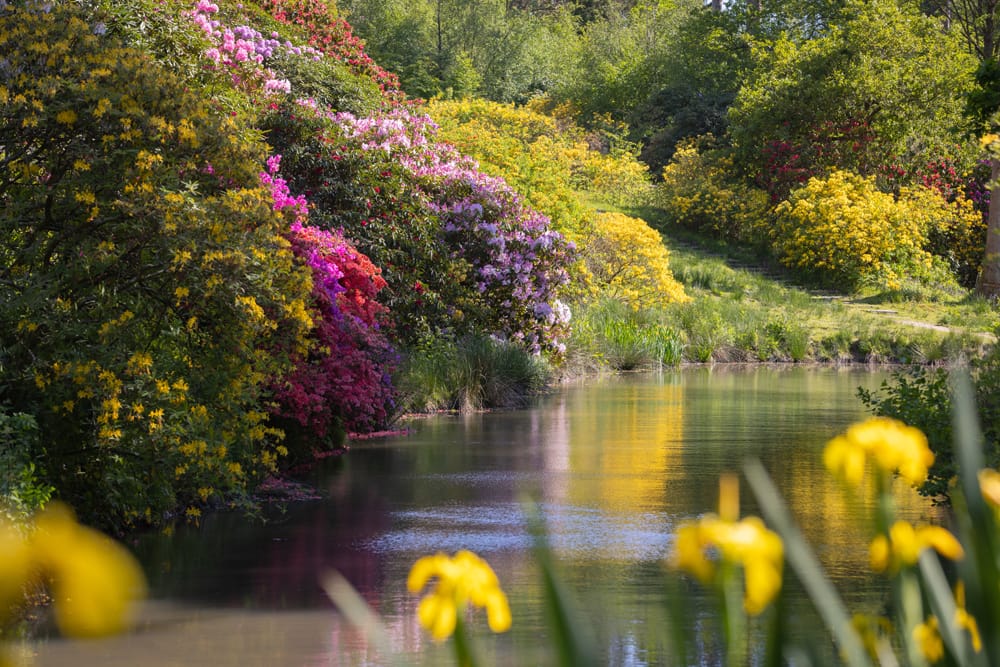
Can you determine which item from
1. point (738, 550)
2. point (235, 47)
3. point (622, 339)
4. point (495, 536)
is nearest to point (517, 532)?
point (495, 536)

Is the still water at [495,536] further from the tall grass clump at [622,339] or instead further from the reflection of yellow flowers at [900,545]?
the tall grass clump at [622,339]

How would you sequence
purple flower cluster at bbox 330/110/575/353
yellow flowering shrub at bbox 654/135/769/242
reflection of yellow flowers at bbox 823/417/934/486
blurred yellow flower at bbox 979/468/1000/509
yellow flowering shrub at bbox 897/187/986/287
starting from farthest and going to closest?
yellow flowering shrub at bbox 654/135/769/242
yellow flowering shrub at bbox 897/187/986/287
purple flower cluster at bbox 330/110/575/353
blurred yellow flower at bbox 979/468/1000/509
reflection of yellow flowers at bbox 823/417/934/486

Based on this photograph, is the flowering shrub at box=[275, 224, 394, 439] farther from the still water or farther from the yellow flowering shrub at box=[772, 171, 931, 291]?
the yellow flowering shrub at box=[772, 171, 931, 291]

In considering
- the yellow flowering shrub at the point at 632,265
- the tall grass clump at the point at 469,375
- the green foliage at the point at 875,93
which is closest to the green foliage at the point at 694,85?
the green foliage at the point at 875,93

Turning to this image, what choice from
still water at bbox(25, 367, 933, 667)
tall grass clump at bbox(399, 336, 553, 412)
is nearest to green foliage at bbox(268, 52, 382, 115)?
tall grass clump at bbox(399, 336, 553, 412)

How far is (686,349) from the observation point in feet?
94.7

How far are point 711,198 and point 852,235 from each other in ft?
21.0

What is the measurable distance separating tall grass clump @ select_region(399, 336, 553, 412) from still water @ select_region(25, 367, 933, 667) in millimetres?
603

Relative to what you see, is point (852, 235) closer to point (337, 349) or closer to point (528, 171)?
point (528, 171)

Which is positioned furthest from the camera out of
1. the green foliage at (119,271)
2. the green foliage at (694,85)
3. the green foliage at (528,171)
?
the green foliage at (694,85)

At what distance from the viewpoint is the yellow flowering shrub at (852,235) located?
34.2 meters

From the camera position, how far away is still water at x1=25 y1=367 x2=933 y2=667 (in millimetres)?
6914

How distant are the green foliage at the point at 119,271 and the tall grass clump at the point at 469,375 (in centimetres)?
775

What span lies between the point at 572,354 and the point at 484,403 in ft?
18.4
